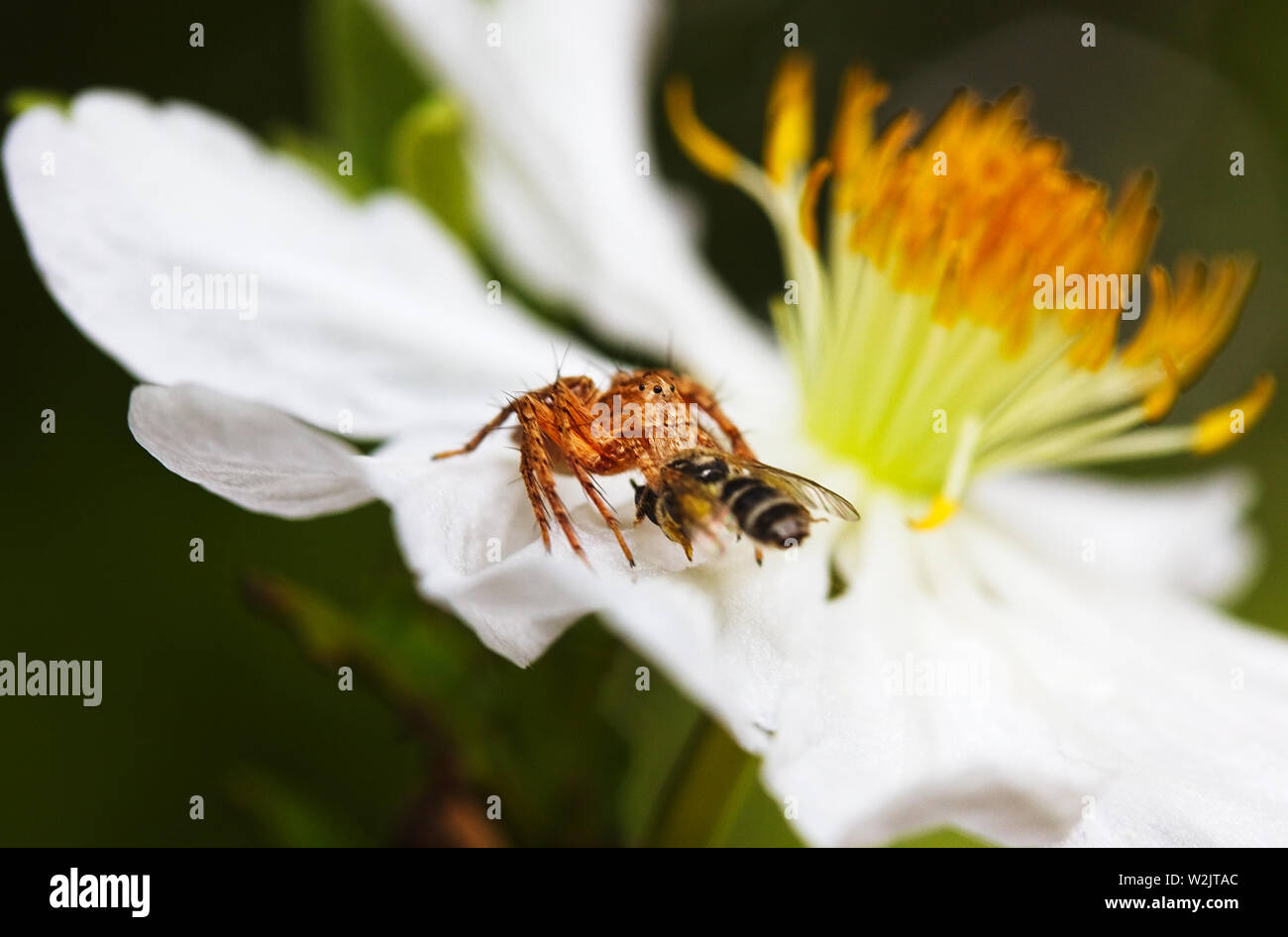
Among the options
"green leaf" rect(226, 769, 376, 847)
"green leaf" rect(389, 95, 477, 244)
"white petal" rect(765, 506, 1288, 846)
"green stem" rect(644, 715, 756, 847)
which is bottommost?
"green leaf" rect(226, 769, 376, 847)

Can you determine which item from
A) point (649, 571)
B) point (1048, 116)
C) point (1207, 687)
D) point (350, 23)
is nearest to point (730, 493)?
point (649, 571)

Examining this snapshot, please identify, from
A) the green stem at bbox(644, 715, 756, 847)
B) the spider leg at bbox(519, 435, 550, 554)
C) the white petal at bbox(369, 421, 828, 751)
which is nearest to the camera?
the white petal at bbox(369, 421, 828, 751)

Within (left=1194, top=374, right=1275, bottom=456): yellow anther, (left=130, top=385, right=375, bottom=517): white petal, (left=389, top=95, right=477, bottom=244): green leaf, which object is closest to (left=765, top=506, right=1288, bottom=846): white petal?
(left=1194, top=374, right=1275, bottom=456): yellow anther

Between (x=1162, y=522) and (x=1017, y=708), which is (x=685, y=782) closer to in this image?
(x=1017, y=708)

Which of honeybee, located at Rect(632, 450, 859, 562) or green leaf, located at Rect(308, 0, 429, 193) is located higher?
green leaf, located at Rect(308, 0, 429, 193)

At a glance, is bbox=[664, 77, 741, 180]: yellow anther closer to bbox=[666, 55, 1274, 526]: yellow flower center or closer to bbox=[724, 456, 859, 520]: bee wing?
bbox=[666, 55, 1274, 526]: yellow flower center

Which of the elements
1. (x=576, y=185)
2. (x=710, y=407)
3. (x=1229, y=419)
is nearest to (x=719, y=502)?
(x=710, y=407)

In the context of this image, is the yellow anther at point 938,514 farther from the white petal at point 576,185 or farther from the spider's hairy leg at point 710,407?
the white petal at point 576,185
